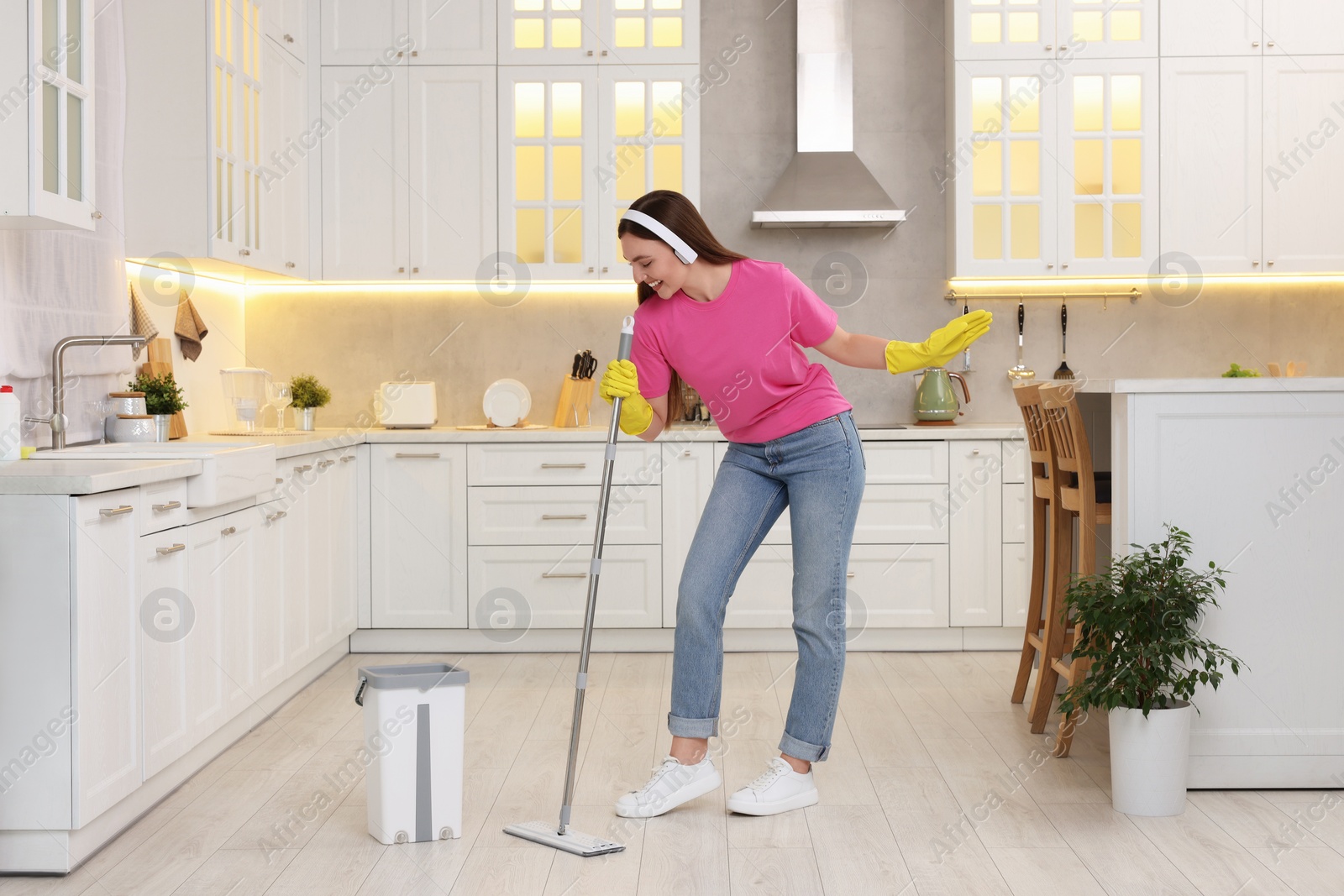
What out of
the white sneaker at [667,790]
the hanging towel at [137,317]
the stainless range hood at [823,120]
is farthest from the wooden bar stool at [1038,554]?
the hanging towel at [137,317]

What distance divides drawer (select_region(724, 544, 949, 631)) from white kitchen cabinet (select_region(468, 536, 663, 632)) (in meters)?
0.31

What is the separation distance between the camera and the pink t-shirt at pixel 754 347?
2369 millimetres

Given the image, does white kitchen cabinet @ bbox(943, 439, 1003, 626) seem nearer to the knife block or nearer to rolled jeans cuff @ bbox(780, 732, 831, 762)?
the knife block

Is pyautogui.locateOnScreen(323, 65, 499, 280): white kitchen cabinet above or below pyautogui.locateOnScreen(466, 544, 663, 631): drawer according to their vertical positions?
above

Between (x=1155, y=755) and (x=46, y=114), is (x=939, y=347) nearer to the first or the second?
(x=1155, y=755)

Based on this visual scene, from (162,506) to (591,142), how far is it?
2.32 metres

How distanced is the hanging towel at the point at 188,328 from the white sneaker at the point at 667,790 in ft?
7.68

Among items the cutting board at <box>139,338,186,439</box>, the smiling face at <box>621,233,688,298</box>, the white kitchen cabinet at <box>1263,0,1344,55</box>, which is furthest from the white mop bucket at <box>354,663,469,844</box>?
the white kitchen cabinet at <box>1263,0,1344,55</box>

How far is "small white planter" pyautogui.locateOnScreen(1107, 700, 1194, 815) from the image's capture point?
2.37 m

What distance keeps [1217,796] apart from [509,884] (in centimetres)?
154

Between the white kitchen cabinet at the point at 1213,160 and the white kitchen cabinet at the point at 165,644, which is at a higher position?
the white kitchen cabinet at the point at 1213,160

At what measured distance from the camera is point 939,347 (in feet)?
7.78

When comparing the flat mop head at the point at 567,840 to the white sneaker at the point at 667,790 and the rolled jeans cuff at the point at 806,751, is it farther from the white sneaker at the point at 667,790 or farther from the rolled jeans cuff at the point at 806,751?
the rolled jeans cuff at the point at 806,751

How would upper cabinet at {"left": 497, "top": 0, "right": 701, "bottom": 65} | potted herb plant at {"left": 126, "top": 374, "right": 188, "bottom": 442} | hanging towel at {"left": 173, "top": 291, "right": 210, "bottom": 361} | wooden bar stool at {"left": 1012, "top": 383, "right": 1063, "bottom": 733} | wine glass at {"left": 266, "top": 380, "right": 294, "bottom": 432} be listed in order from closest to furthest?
1. wooden bar stool at {"left": 1012, "top": 383, "right": 1063, "bottom": 733}
2. potted herb plant at {"left": 126, "top": 374, "right": 188, "bottom": 442}
3. hanging towel at {"left": 173, "top": 291, "right": 210, "bottom": 361}
4. wine glass at {"left": 266, "top": 380, "right": 294, "bottom": 432}
5. upper cabinet at {"left": 497, "top": 0, "right": 701, "bottom": 65}
